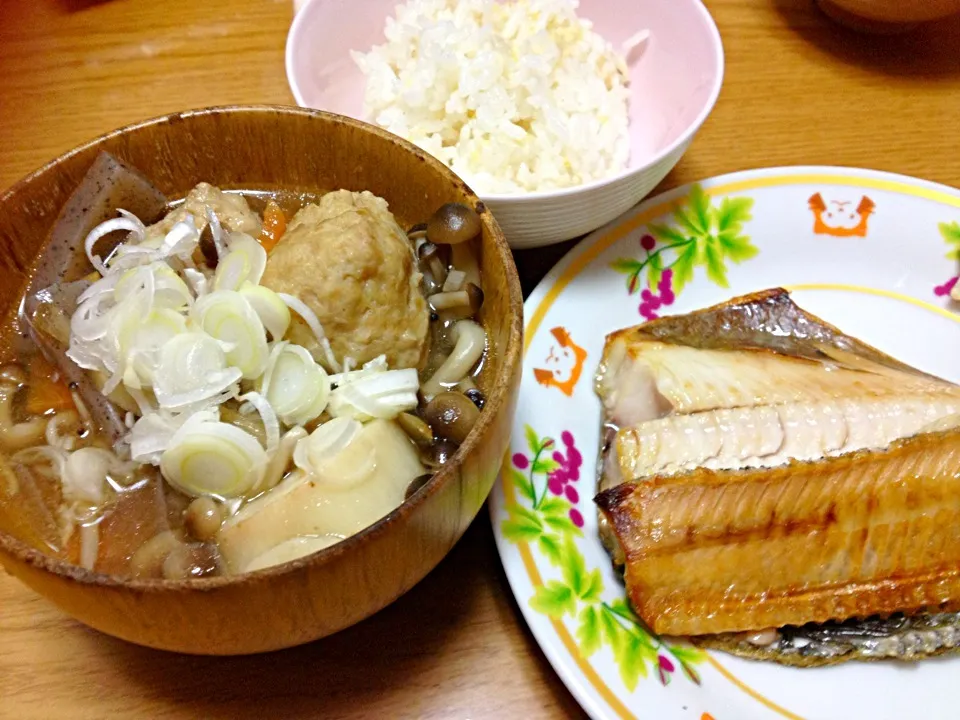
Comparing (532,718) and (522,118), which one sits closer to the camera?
(532,718)

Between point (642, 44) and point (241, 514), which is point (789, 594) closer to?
point (241, 514)

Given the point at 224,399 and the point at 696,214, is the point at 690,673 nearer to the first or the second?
the point at 224,399

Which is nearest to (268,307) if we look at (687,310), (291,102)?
(687,310)

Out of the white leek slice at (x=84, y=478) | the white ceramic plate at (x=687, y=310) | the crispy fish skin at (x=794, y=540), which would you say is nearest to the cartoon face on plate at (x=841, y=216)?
the white ceramic plate at (x=687, y=310)

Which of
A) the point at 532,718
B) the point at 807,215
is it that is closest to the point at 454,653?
the point at 532,718

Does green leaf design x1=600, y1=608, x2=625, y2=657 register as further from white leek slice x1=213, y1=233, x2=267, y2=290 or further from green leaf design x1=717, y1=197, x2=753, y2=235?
green leaf design x1=717, y1=197, x2=753, y2=235

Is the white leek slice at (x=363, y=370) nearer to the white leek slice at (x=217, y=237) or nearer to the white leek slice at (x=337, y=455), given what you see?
the white leek slice at (x=337, y=455)

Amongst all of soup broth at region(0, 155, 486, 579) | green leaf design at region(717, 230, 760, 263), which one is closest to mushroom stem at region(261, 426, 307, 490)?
soup broth at region(0, 155, 486, 579)
